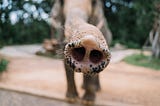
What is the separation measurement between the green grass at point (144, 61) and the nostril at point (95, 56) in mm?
5781

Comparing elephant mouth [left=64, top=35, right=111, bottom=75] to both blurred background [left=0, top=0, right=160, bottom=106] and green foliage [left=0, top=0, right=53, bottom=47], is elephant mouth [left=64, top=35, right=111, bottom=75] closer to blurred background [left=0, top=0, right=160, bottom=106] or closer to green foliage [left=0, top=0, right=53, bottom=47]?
blurred background [left=0, top=0, right=160, bottom=106]

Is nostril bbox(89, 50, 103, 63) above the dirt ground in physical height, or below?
above

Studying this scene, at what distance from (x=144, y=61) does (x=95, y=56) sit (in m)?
6.66

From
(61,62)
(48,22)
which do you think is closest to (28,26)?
(48,22)

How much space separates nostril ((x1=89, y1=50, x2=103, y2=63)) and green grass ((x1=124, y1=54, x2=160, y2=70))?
578 cm

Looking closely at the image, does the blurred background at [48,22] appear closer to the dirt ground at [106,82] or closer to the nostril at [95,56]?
the dirt ground at [106,82]

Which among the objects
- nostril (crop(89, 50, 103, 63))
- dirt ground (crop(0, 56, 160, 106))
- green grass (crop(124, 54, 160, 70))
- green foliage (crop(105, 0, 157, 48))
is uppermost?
nostril (crop(89, 50, 103, 63))

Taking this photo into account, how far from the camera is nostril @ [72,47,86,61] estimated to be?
4.20 ft

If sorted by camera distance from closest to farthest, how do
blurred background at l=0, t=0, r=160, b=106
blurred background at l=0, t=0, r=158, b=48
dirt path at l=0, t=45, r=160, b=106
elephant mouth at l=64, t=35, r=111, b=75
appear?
elephant mouth at l=64, t=35, r=111, b=75 < blurred background at l=0, t=0, r=160, b=106 < dirt path at l=0, t=45, r=160, b=106 < blurred background at l=0, t=0, r=158, b=48

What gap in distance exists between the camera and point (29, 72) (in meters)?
5.88

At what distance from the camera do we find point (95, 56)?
1310mm

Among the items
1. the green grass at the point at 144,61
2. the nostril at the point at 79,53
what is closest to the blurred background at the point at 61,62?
the green grass at the point at 144,61

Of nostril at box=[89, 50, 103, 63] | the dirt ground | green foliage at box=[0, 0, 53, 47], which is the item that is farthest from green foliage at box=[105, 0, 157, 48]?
nostril at box=[89, 50, 103, 63]

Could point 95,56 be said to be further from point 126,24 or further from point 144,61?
point 126,24
